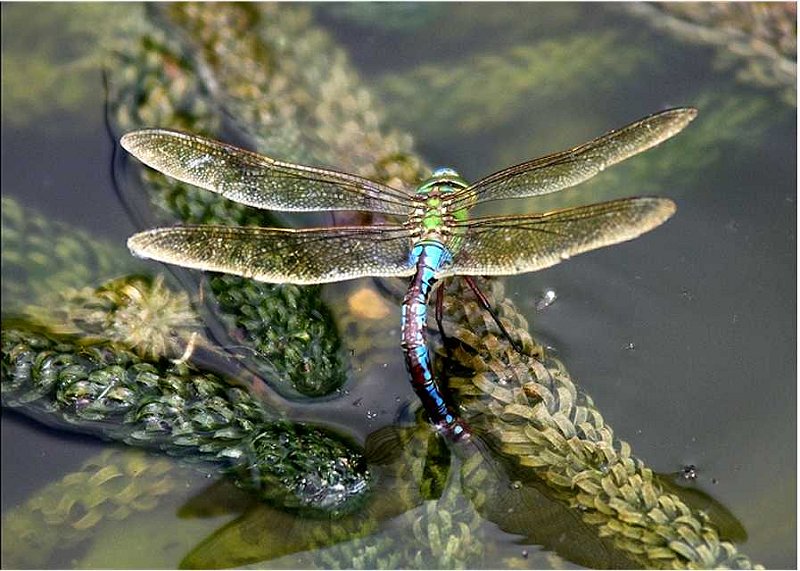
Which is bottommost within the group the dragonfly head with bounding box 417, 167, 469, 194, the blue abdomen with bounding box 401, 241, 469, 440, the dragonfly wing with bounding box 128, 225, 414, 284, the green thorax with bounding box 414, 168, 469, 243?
the blue abdomen with bounding box 401, 241, 469, 440

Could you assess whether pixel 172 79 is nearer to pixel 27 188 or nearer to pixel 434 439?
pixel 27 188

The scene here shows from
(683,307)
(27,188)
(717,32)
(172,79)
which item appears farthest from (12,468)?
(717,32)

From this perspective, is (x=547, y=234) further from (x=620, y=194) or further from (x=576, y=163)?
(x=620, y=194)

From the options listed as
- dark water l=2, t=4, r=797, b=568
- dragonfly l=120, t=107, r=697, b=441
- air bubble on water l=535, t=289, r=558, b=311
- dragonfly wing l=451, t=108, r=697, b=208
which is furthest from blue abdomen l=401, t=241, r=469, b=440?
air bubble on water l=535, t=289, r=558, b=311

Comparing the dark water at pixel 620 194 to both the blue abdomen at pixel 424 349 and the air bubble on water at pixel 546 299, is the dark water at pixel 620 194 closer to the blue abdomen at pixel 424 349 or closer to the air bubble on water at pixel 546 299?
the air bubble on water at pixel 546 299

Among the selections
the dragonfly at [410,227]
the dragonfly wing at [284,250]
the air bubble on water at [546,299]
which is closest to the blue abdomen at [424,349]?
the dragonfly at [410,227]

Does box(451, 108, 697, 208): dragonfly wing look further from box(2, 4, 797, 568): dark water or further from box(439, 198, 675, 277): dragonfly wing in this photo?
box(2, 4, 797, 568): dark water
